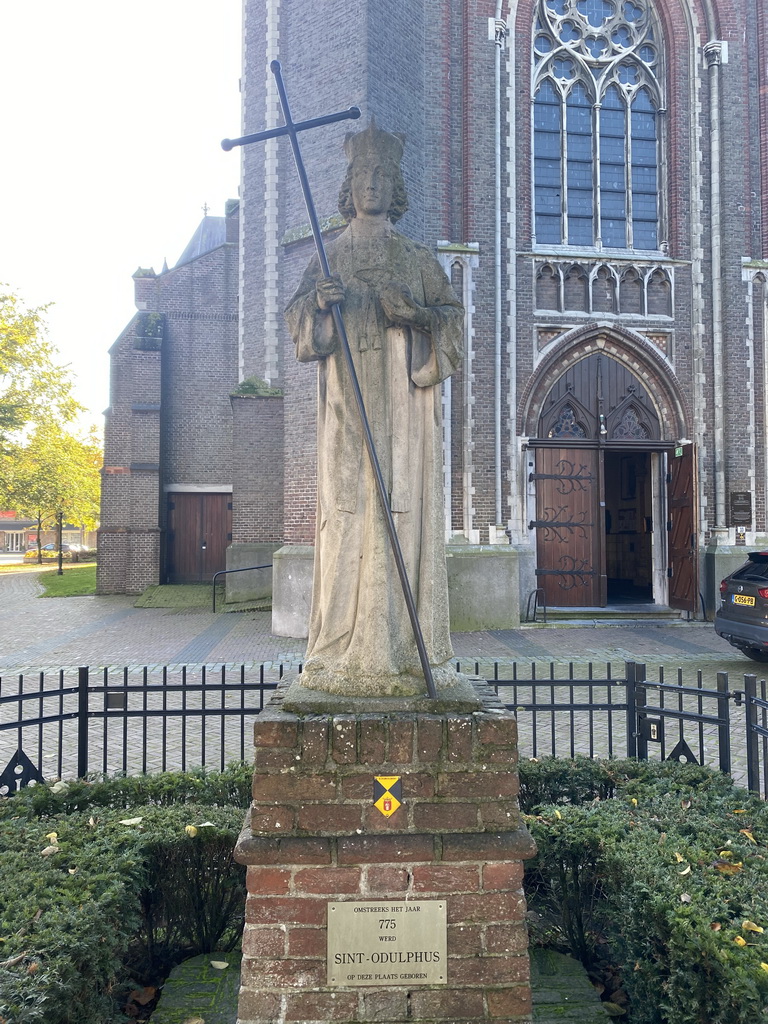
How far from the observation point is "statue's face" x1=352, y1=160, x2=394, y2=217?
271cm

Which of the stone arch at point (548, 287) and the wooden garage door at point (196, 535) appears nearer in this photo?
the stone arch at point (548, 287)

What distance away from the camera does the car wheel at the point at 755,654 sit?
30.4 feet

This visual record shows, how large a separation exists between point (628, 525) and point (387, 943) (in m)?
18.0

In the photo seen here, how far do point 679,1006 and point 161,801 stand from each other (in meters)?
2.65

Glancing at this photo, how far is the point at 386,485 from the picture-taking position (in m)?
2.62

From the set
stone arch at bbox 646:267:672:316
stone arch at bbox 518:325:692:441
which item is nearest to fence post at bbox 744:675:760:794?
stone arch at bbox 518:325:692:441

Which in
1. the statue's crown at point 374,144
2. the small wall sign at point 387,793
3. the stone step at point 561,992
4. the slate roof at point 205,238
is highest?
the slate roof at point 205,238

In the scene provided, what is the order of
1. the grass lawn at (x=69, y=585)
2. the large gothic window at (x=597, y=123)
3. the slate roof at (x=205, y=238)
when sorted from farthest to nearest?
the slate roof at (x=205, y=238), the grass lawn at (x=69, y=585), the large gothic window at (x=597, y=123)

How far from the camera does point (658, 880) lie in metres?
2.58

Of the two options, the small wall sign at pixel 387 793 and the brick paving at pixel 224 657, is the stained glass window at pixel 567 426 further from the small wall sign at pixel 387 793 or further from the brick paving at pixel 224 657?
the small wall sign at pixel 387 793

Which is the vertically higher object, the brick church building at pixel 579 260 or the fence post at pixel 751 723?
the brick church building at pixel 579 260

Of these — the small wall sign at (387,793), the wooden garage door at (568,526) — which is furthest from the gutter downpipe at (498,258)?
the small wall sign at (387,793)

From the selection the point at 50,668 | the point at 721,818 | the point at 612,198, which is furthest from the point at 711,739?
the point at 612,198

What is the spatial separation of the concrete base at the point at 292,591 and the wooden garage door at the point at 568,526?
488 cm
